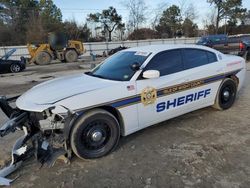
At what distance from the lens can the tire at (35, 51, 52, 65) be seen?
20.6 m

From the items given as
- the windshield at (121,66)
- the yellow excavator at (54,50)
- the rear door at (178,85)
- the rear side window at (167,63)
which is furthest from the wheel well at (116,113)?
the yellow excavator at (54,50)

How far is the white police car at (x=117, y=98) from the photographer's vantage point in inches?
139

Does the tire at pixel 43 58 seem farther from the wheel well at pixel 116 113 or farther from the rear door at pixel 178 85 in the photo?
the wheel well at pixel 116 113

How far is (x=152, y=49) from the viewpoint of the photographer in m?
4.68

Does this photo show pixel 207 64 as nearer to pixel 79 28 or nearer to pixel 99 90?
pixel 99 90

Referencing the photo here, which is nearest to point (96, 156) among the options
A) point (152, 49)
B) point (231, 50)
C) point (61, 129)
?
point (61, 129)

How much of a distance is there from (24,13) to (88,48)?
68.4 ft

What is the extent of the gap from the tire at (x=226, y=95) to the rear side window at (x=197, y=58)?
24.3 inches

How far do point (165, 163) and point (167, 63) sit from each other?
5.87 ft

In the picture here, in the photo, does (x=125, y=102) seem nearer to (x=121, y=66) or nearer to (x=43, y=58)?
(x=121, y=66)

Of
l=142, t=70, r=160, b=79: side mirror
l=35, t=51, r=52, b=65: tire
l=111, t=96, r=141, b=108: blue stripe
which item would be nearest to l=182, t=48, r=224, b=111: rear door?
l=142, t=70, r=160, b=79: side mirror

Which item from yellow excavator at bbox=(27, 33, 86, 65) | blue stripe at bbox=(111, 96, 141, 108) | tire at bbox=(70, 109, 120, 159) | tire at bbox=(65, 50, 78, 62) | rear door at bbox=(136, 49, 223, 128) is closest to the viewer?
tire at bbox=(70, 109, 120, 159)

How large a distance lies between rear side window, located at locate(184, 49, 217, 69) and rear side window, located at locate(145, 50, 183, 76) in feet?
0.59

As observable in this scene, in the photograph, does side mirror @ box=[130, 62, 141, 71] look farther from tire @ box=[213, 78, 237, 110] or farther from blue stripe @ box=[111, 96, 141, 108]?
tire @ box=[213, 78, 237, 110]
